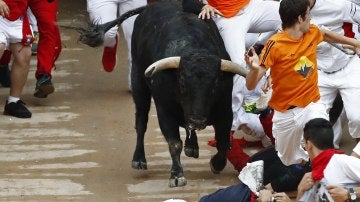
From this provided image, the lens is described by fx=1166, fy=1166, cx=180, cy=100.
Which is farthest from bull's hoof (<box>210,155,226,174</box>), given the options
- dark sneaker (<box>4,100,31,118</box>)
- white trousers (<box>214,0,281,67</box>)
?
dark sneaker (<box>4,100,31,118</box>)

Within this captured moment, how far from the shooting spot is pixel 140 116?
10508 millimetres

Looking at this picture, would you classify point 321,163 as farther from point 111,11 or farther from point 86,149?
point 111,11

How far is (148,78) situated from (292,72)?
1521 mm

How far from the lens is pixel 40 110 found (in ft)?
39.9

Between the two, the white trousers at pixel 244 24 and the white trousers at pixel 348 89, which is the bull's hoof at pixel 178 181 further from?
the white trousers at pixel 348 89

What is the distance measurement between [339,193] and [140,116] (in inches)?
140

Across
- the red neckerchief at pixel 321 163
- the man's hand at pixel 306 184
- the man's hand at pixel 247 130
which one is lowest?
the man's hand at pixel 247 130

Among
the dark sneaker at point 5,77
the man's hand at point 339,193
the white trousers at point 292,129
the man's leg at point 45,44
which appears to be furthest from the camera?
the dark sneaker at point 5,77

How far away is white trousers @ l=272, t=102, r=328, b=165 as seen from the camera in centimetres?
895

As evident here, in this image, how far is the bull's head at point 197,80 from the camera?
940 cm

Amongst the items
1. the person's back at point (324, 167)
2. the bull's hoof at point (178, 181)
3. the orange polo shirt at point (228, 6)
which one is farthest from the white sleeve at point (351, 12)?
the person's back at point (324, 167)

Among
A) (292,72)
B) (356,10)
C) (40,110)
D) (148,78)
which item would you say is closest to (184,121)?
(148,78)

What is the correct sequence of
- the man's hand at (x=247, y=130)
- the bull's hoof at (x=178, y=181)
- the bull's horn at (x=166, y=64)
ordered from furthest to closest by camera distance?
the man's hand at (x=247, y=130) → the bull's hoof at (x=178, y=181) → the bull's horn at (x=166, y=64)

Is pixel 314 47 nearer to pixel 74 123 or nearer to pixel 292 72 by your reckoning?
pixel 292 72
